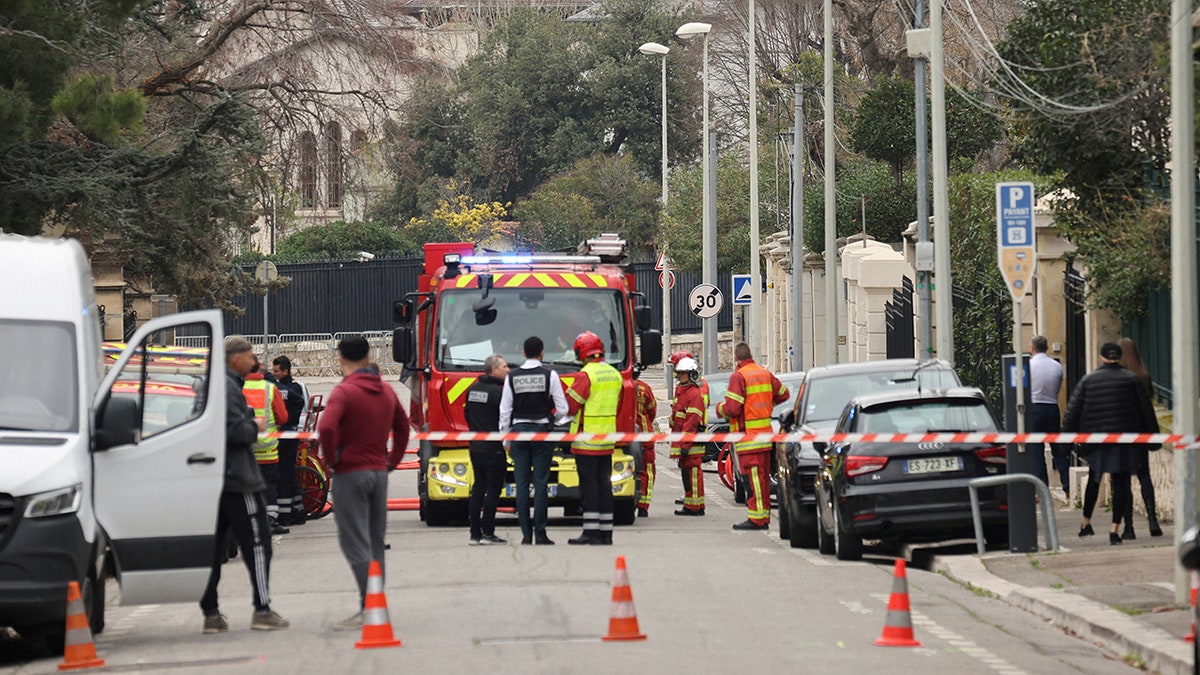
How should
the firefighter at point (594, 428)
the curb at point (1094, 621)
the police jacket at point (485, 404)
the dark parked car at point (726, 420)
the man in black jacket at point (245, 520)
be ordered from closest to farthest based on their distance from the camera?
the curb at point (1094, 621) < the man in black jacket at point (245, 520) < the firefighter at point (594, 428) < the police jacket at point (485, 404) < the dark parked car at point (726, 420)

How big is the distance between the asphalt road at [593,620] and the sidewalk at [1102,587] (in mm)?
158

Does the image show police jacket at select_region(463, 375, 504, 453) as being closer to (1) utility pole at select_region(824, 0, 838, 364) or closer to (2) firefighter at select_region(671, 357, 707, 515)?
(2) firefighter at select_region(671, 357, 707, 515)

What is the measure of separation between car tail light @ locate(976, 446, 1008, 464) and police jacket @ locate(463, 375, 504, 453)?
4352 millimetres

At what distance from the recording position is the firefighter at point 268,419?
18266 millimetres

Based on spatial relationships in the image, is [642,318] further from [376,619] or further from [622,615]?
[376,619]

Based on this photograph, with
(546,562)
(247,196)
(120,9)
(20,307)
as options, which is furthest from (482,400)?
(247,196)

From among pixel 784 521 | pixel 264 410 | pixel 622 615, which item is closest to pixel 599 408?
pixel 784 521

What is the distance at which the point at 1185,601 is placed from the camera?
39.7 feet

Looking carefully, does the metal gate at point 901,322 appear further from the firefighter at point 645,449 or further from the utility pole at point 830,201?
the firefighter at point 645,449

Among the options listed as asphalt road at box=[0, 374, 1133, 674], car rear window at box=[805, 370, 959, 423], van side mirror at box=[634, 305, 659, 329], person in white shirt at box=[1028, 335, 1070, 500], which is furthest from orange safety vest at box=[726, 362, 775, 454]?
person in white shirt at box=[1028, 335, 1070, 500]

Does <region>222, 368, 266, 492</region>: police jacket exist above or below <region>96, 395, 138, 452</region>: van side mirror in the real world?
below

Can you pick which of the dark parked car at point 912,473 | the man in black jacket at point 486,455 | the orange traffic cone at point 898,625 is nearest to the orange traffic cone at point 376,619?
the orange traffic cone at point 898,625

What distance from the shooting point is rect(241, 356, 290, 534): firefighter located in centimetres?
1827

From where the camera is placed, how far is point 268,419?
60.3 ft
